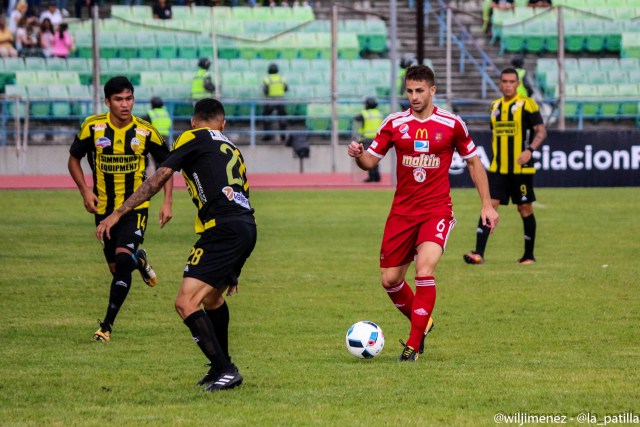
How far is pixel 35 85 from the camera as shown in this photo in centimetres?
2966

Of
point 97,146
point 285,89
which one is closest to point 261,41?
point 285,89

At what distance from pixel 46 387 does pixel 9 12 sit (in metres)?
27.4

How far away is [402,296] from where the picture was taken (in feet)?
29.7

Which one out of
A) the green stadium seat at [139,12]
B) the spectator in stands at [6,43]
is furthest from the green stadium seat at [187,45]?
the spectator in stands at [6,43]

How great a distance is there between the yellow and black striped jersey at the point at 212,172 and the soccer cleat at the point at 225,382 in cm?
94

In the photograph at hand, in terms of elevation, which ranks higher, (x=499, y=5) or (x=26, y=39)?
(x=499, y=5)

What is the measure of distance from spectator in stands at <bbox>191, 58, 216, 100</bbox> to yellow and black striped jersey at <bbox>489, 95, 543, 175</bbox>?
48.1 feet

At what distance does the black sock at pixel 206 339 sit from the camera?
7266 millimetres

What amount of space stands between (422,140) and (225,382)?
2.58m

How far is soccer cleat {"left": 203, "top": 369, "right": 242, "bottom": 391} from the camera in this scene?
723 centimetres

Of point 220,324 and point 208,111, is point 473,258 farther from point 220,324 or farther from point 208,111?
point 208,111

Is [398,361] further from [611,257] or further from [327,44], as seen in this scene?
[327,44]

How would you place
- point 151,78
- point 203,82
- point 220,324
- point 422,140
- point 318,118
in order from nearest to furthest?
point 220,324 → point 422,140 → point 203,82 → point 318,118 → point 151,78

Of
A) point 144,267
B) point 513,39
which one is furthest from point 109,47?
point 144,267
